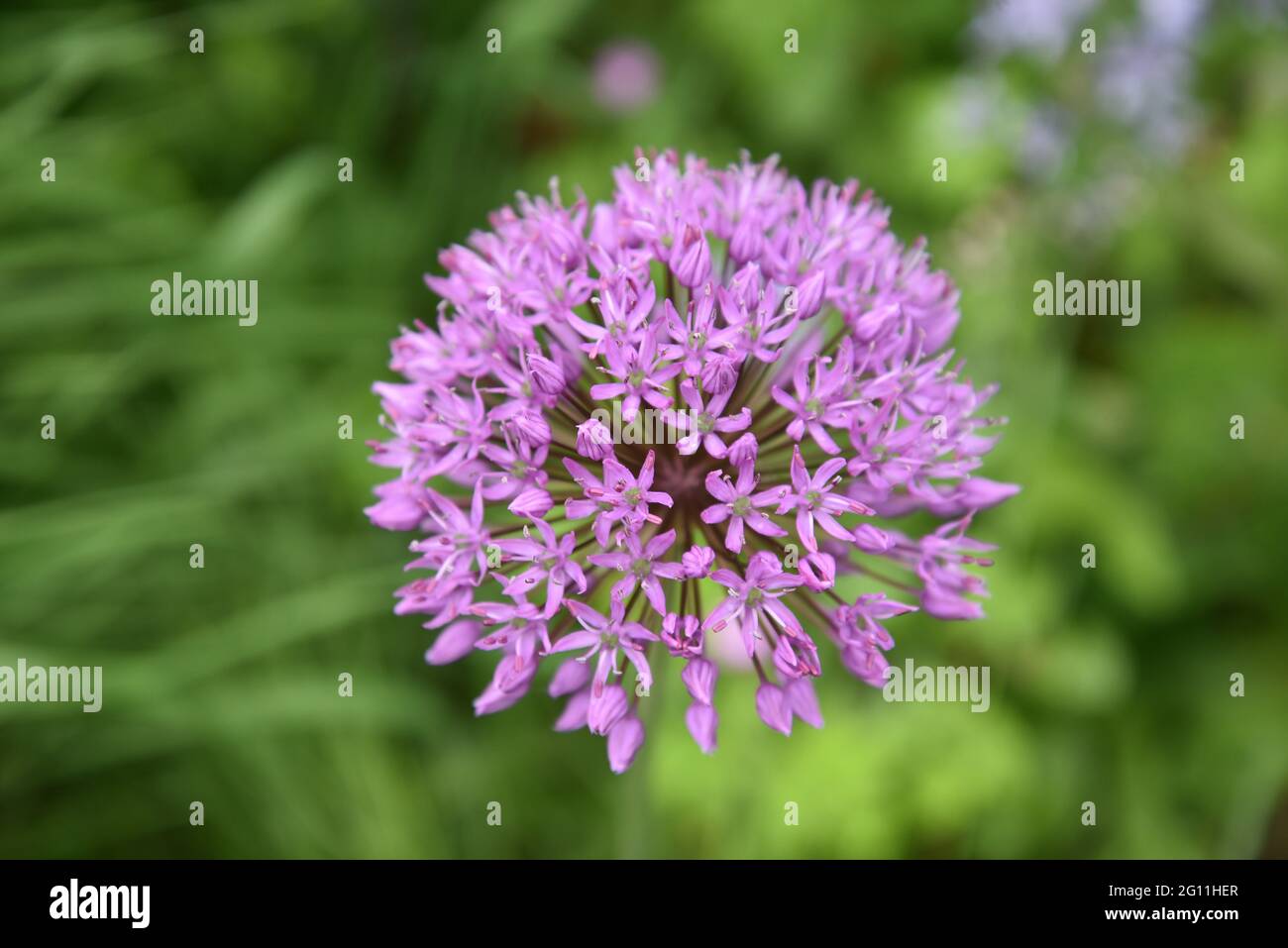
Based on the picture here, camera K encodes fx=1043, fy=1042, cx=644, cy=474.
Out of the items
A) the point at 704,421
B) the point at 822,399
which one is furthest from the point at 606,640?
the point at 822,399

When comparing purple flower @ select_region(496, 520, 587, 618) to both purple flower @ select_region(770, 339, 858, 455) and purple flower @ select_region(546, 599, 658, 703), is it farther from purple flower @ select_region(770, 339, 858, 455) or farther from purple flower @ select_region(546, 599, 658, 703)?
purple flower @ select_region(770, 339, 858, 455)

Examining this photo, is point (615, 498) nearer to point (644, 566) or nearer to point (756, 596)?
point (644, 566)

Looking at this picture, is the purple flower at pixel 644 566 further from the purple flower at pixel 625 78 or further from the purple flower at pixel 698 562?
the purple flower at pixel 625 78

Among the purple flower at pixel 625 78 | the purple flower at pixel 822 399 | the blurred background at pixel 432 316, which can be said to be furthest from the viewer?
the purple flower at pixel 625 78

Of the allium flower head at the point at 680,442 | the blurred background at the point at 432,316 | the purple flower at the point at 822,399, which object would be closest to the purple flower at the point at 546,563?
the allium flower head at the point at 680,442

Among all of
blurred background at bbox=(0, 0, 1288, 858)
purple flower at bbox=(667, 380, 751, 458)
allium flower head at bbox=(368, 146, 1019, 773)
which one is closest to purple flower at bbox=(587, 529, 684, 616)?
allium flower head at bbox=(368, 146, 1019, 773)
